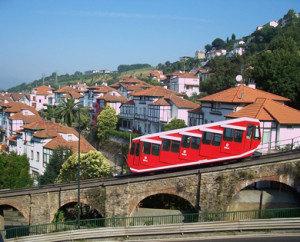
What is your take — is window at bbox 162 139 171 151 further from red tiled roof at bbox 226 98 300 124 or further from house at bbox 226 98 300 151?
house at bbox 226 98 300 151

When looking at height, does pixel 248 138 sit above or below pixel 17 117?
above

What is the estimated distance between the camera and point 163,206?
23.6 meters

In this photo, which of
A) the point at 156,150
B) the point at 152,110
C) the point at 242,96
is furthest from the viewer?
the point at 152,110

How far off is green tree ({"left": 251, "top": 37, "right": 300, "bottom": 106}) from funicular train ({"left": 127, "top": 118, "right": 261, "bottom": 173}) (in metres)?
17.2

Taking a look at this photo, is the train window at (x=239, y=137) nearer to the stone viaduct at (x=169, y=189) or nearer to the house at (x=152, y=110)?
the stone viaduct at (x=169, y=189)

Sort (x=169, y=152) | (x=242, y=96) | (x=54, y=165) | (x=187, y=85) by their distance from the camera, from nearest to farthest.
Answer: (x=169, y=152), (x=242, y=96), (x=54, y=165), (x=187, y=85)

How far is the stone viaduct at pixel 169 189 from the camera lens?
66.5 ft

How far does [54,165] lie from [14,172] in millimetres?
6417

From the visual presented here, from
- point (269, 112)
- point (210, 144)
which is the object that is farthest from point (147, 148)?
point (269, 112)

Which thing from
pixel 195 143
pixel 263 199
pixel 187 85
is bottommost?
pixel 263 199

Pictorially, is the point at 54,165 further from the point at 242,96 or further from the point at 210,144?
the point at 242,96

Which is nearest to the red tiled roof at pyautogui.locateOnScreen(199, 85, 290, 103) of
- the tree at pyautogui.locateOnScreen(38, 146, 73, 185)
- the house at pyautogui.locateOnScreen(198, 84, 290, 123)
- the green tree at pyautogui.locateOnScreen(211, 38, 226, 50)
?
the house at pyautogui.locateOnScreen(198, 84, 290, 123)

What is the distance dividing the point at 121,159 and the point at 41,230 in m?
22.2

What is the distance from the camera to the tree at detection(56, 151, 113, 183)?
29.9 m
